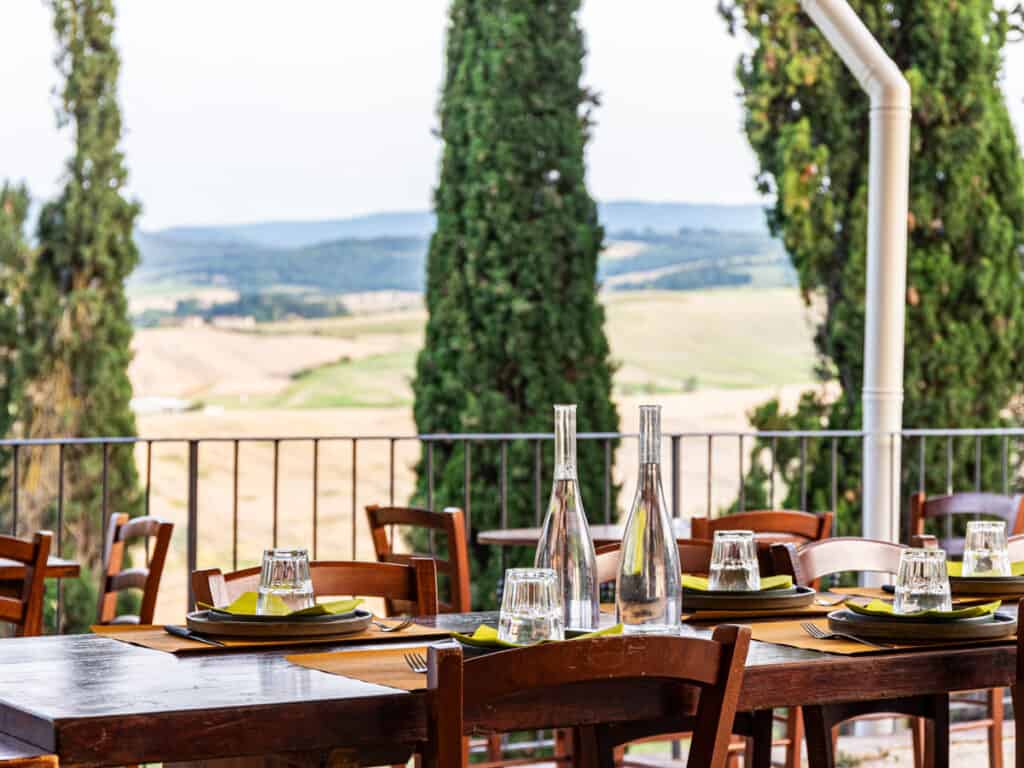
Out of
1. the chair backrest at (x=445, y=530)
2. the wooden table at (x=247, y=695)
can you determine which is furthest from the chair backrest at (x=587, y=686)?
the chair backrest at (x=445, y=530)

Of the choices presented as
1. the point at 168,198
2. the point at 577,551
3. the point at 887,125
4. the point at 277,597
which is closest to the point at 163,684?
the point at 277,597

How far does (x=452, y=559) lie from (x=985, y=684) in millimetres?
1752

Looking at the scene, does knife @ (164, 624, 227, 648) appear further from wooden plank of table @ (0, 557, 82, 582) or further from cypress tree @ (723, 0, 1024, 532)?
cypress tree @ (723, 0, 1024, 532)

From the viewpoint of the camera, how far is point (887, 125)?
5.92 m

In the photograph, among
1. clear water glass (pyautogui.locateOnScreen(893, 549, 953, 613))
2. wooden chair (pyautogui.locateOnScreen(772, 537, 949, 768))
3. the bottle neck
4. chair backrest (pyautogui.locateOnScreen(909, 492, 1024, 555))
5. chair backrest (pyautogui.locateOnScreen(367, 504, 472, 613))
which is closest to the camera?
the bottle neck

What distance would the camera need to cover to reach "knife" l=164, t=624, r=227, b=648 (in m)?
2.33

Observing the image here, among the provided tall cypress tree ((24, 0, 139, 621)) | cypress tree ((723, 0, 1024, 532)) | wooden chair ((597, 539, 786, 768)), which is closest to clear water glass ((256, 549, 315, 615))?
wooden chair ((597, 539, 786, 768))

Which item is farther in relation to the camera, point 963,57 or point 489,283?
point 489,283

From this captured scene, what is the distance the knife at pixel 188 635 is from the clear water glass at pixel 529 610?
454 millimetres

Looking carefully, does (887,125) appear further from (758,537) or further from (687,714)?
(687,714)

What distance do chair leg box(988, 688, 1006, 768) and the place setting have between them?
84.9 inches

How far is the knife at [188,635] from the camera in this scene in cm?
233

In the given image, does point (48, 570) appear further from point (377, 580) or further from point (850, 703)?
point (850, 703)

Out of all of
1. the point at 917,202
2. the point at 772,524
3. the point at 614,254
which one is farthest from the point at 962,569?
the point at 614,254
